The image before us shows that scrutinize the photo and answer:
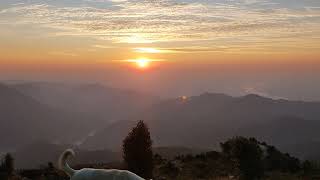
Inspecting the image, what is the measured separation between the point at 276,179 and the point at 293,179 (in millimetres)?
1145

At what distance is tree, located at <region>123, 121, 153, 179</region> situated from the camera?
2684cm

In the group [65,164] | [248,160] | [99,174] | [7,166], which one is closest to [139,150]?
[248,160]

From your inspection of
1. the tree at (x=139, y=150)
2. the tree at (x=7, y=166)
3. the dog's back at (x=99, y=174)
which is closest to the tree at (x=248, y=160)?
the tree at (x=139, y=150)

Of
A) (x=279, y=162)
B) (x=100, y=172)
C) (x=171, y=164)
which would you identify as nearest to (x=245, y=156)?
(x=171, y=164)

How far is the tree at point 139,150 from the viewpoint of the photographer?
26.8 metres

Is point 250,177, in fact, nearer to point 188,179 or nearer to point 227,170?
point 188,179

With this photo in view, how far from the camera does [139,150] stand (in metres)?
26.9

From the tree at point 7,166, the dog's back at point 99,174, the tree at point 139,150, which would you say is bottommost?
the tree at point 7,166

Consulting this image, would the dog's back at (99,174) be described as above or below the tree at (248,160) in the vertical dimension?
above

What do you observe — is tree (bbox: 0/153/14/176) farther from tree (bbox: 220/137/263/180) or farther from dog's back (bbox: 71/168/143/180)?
dog's back (bbox: 71/168/143/180)

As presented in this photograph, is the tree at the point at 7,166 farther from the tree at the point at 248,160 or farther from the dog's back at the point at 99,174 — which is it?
the dog's back at the point at 99,174

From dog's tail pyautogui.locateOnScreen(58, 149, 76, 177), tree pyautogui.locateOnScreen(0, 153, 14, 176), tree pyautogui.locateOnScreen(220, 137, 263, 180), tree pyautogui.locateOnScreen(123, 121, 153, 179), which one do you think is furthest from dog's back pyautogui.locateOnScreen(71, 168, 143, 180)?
tree pyautogui.locateOnScreen(0, 153, 14, 176)

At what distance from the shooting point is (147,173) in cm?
2709

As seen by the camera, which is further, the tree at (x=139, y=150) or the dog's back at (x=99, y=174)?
the tree at (x=139, y=150)
